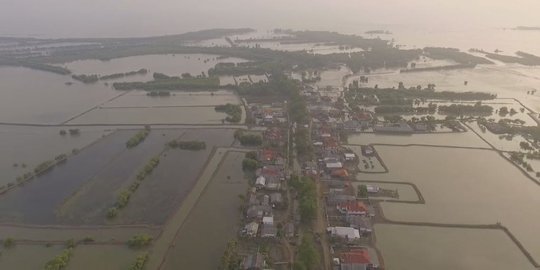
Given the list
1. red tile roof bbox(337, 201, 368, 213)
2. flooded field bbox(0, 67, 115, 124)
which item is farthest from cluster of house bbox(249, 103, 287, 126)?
flooded field bbox(0, 67, 115, 124)

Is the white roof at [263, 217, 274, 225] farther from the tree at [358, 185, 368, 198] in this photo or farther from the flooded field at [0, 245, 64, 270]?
the flooded field at [0, 245, 64, 270]

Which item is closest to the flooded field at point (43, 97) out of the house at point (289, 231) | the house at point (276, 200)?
the house at point (276, 200)

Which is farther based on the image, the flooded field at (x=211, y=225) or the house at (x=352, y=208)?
the house at (x=352, y=208)

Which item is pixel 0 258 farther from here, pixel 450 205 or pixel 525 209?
pixel 525 209

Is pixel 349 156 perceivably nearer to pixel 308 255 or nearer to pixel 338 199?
pixel 338 199

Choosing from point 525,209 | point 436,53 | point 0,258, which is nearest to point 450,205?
point 525,209

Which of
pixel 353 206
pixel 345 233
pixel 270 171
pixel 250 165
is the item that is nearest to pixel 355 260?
pixel 345 233

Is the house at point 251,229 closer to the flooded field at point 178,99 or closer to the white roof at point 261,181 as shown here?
the white roof at point 261,181
